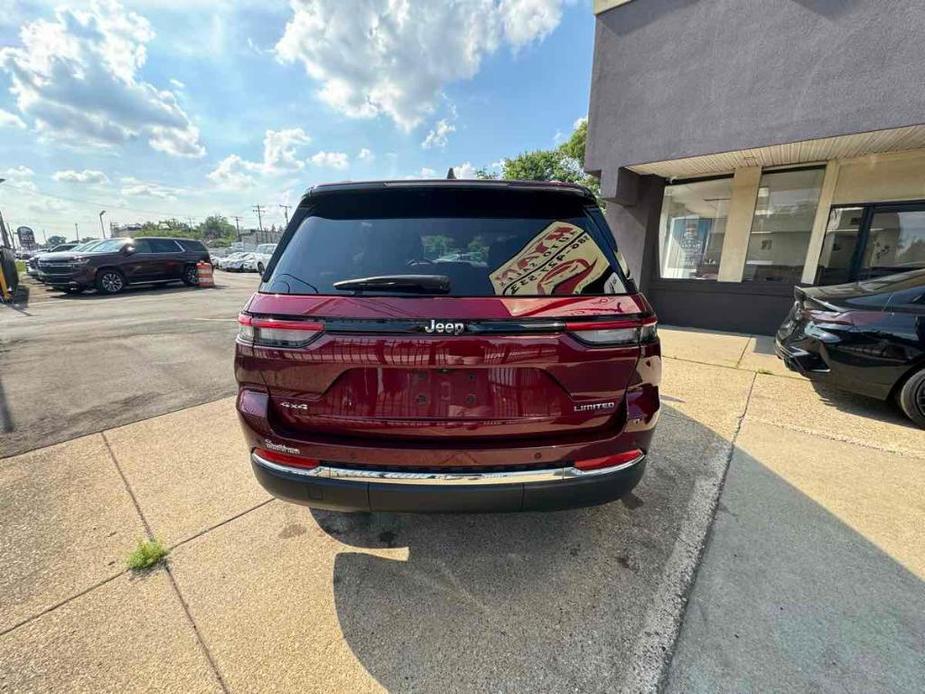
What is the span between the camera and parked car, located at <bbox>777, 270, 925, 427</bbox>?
3598mm

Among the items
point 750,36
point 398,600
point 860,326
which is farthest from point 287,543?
point 750,36

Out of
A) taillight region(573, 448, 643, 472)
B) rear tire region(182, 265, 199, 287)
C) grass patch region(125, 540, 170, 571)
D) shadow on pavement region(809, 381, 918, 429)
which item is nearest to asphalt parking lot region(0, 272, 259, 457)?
grass patch region(125, 540, 170, 571)

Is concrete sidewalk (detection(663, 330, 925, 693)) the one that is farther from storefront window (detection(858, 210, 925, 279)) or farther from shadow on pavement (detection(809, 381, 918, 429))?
storefront window (detection(858, 210, 925, 279))

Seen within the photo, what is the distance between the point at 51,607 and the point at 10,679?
0.36 m

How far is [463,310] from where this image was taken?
162cm

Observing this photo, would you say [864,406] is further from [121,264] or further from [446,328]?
[121,264]

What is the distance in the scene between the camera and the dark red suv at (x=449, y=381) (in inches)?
63.9

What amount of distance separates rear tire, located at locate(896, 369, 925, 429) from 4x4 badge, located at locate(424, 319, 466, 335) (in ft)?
14.9

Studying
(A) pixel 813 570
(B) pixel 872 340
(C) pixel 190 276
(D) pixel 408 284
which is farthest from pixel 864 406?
(C) pixel 190 276

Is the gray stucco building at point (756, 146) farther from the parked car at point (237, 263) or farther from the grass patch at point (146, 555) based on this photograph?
the parked car at point (237, 263)

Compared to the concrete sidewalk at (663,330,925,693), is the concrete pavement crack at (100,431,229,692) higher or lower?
lower

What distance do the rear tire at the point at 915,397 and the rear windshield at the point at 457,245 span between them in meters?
3.83

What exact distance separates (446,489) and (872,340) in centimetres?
445

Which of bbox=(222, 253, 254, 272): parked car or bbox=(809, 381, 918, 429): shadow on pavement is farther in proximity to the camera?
bbox=(222, 253, 254, 272): parked car
